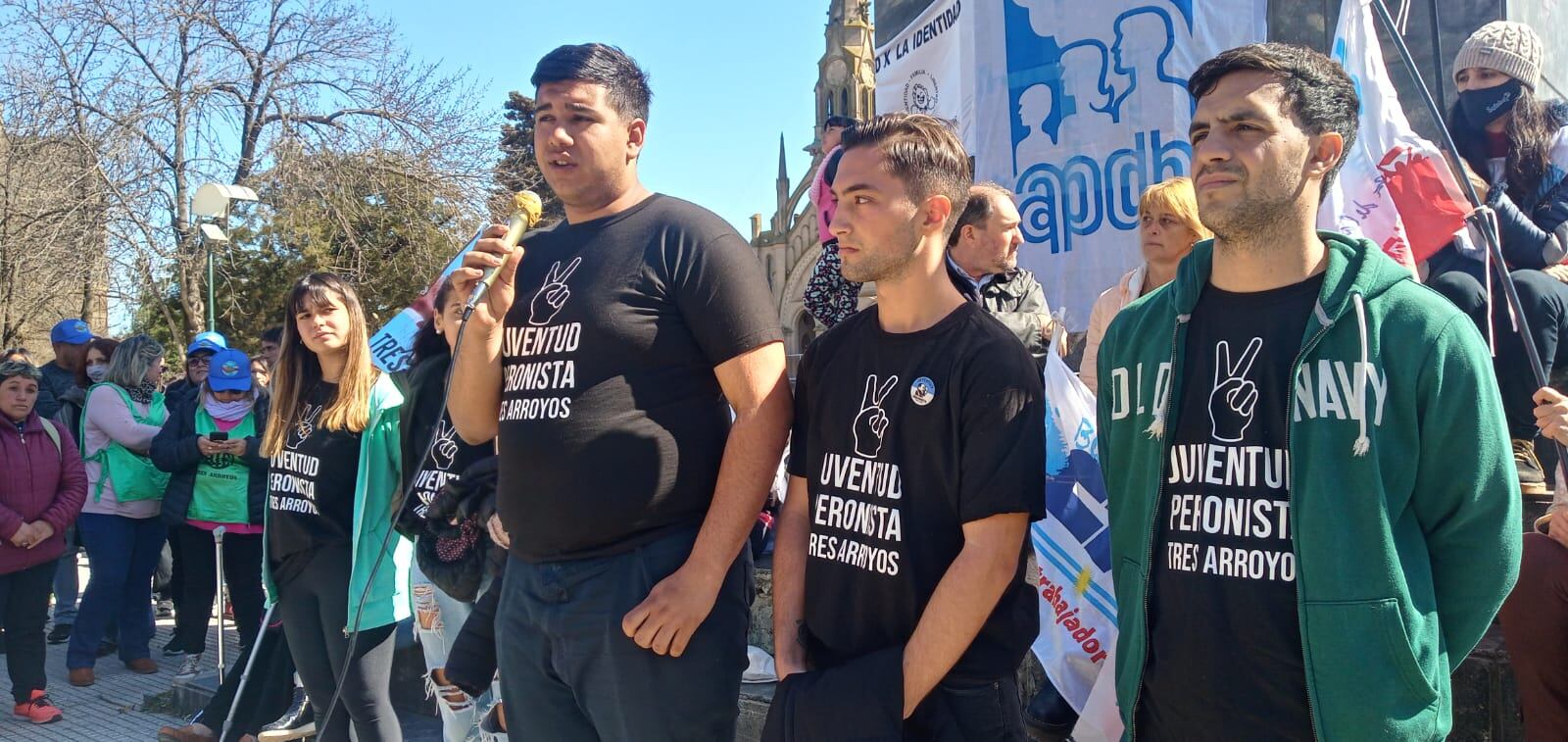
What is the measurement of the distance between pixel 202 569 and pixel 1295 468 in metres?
7.11

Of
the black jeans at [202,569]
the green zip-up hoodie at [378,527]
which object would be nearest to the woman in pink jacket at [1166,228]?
the green zip-up hoodie at [378,527]

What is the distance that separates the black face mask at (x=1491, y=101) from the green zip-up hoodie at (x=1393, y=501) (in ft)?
12.2

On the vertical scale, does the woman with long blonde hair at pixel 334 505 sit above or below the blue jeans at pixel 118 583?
above

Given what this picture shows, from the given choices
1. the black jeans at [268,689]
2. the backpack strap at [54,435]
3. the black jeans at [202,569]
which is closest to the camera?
the black jeans at [268,689]

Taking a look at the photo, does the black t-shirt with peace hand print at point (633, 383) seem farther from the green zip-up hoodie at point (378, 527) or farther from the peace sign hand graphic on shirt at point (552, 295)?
the green zip-up hoodie at point (378, 527)

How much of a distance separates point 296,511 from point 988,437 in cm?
294

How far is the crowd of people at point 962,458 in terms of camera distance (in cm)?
200

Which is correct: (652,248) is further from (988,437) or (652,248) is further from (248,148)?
(248,148)

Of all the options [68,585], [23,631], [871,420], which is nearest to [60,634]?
[68,585]

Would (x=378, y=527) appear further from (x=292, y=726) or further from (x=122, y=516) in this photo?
(x=122, y=516)

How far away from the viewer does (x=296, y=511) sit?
4.25 metres

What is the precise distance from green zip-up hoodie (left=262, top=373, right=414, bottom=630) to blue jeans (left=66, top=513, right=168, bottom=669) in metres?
3.57

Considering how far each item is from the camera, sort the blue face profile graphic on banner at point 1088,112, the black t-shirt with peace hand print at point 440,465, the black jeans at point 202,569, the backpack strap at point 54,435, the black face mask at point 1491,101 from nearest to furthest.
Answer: the black t-shirt with peace hand print at point 440,465 < the black face mask at point 1491,101 < the blue face profile graphic on banner at point 1088,112 < the black jeans at point 202,569 < the backpack strap at point 54,435

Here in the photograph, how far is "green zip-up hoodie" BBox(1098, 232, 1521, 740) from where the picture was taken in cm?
196
